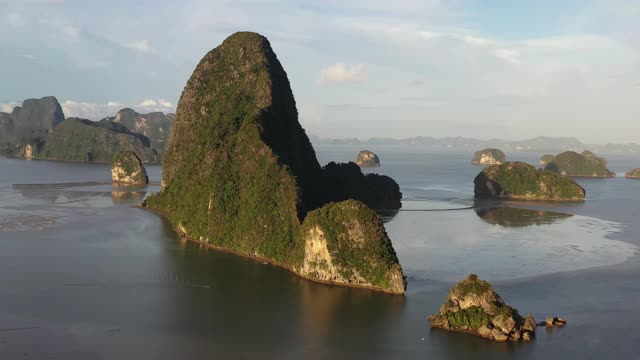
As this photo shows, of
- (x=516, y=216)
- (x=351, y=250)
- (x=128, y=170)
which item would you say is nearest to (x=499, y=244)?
(x=516, y=216)

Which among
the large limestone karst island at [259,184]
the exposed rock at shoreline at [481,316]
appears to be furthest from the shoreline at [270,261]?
the exposed rock at shoreline at [481,316]

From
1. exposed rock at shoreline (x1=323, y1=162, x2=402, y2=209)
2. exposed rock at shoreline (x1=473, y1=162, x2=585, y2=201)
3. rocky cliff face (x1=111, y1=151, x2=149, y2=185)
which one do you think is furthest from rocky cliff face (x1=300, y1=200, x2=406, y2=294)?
rocky cliff face (x1=111, y1=151, x2=149, y2=185)

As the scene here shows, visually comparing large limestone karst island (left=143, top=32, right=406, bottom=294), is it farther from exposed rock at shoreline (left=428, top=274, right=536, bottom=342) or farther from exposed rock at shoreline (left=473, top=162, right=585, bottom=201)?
exposed rock at shoreline (left=473, top=162, right=585, bottom=201)

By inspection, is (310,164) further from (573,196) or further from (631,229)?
(573,196)

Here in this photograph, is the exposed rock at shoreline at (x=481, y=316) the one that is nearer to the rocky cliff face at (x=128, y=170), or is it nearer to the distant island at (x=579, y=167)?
the rocky cliff face at (x=128, y=170)

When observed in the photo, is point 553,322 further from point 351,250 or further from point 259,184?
point 259,184
